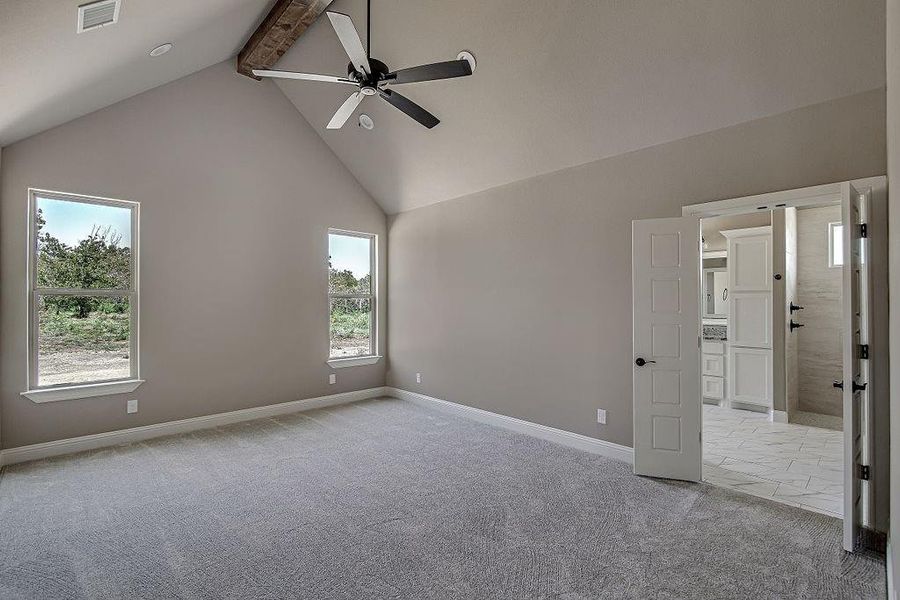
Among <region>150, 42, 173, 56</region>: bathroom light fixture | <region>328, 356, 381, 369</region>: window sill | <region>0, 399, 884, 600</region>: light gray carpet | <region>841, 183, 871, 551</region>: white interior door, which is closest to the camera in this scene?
<region>0, 399, 884, 600</region>: light gray carpet

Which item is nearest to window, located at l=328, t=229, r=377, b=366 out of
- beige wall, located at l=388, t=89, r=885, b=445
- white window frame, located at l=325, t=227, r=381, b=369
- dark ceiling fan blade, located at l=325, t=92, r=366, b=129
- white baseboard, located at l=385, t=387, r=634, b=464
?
white window frame, located at l=325, t=227, r=381, b=369

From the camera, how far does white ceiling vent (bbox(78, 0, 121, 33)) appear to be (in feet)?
7.64

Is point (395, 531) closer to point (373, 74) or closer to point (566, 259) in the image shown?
point (566, 259)

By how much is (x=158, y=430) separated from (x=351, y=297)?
2.71 m

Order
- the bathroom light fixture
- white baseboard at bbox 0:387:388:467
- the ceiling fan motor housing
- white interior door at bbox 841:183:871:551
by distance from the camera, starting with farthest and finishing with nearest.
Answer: white baseboard at bbox 0:387:388:467 < the bathroom light fixture < the ceiling fan motor housing < white interior door at bbox 841:183:871:551

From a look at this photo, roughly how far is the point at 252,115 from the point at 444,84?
2.51 metres

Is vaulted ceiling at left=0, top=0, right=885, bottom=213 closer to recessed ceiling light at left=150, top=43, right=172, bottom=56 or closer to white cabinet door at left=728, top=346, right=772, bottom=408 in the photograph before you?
recessed ceiling light at left=150, top=43, right=172, bottom=56

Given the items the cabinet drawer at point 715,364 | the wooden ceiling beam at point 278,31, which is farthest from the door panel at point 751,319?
the wooden ceiling beam at point 278,31

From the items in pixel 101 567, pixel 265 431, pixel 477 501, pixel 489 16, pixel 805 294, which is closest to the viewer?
pixel 101 567

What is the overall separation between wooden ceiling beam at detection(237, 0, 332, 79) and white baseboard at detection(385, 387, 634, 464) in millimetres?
4342

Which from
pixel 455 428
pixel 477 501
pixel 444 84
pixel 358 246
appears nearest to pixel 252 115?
pixel 358 246

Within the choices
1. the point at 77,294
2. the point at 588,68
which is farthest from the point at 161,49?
the point at 588,68

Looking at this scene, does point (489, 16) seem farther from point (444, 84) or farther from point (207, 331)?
point (207, 331)

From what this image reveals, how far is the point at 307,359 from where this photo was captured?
5.68 meters
